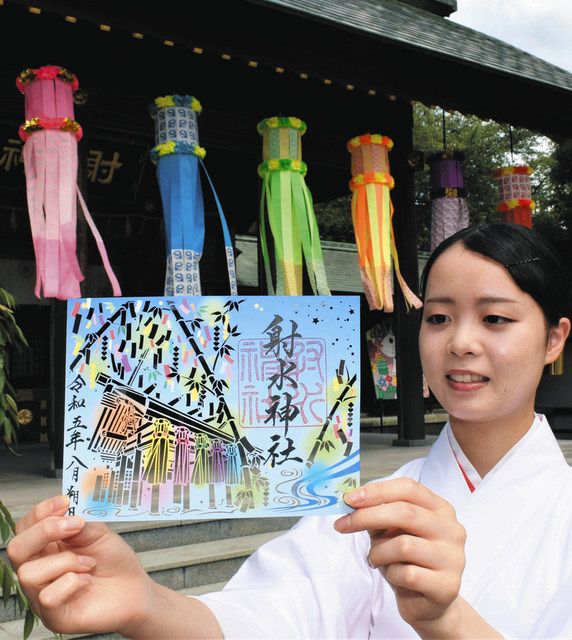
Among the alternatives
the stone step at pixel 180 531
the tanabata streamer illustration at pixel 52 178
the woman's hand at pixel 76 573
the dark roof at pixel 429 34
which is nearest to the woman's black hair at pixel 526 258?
the woman's hand at pixel 76 573

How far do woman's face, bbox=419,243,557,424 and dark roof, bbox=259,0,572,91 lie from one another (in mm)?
4278

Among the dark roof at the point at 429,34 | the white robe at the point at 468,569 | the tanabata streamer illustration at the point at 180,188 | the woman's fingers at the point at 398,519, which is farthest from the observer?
the dark roof at the point at 429,34

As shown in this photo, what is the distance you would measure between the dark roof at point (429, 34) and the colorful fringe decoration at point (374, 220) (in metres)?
0.94

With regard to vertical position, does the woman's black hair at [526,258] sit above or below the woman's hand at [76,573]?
above

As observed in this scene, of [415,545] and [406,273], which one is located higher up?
[406,273]

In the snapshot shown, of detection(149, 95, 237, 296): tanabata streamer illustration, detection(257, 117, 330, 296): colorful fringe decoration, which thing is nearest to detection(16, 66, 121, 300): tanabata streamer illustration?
detection(149, 95, 237, 296): tanabata streamer illustration

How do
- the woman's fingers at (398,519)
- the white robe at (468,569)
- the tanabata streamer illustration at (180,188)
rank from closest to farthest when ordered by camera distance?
the woman's fingers at (398,519) → the white robe at (468,569) → the tanabata streamer illustration at (180,188)

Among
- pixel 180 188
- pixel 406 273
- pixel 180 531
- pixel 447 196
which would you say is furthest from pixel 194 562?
pixel 447 196

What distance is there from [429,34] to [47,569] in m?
6.39

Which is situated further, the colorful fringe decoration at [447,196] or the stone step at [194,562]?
the colorful fringe decoration at [447,196]

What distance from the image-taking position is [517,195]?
7.10 metres

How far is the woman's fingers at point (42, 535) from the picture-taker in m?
0.89

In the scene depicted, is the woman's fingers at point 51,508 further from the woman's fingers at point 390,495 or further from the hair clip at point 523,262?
the hair clip at point 523,262

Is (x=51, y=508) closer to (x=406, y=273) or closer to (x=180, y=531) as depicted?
(x=180, y=531)
